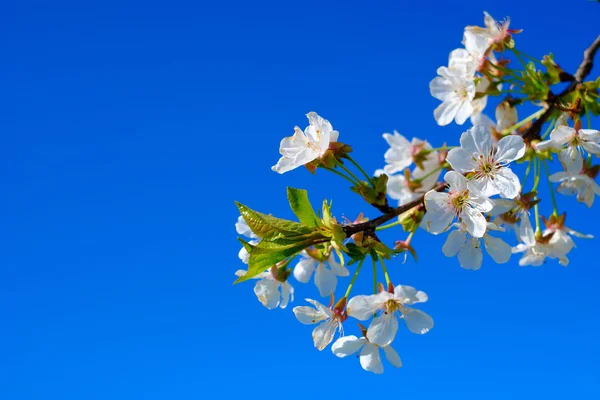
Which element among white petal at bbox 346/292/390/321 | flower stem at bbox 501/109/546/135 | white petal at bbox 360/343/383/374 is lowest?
white petal at bbox 360/343/383/374

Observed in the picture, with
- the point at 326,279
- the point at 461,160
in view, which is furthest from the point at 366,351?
the point at 461,160

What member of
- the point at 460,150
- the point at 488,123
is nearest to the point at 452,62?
the point at 488,123

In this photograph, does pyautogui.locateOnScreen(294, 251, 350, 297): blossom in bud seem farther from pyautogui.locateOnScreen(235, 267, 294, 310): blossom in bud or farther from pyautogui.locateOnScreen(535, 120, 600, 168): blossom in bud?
pyautogui.locateOnScreen(535, 120, 600, 168): blossom in bud

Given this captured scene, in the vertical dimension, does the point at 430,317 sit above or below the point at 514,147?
below

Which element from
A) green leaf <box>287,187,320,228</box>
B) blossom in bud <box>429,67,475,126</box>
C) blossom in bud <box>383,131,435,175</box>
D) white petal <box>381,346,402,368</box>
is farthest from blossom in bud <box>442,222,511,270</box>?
blossom in bud <box>383,131,435,175</box>

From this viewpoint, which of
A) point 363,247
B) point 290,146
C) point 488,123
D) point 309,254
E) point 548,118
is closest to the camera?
point 363,247

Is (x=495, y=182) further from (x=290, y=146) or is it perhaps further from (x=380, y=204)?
(x=290, y=146)

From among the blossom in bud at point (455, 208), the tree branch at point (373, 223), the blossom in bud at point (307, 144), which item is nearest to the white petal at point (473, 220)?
the blossom in bud at point (455, 208)
